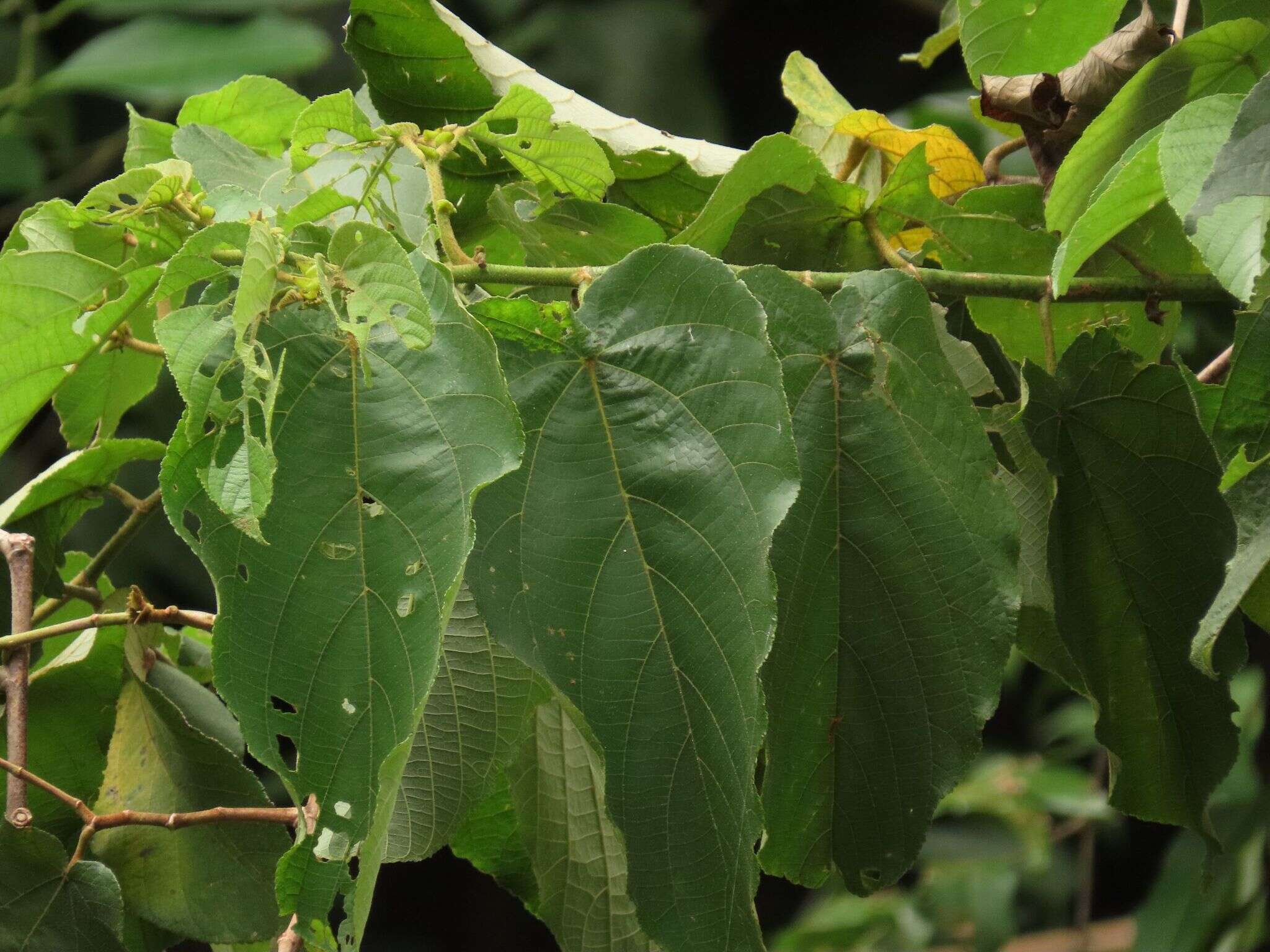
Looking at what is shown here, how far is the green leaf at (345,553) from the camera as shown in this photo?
1.14 feet

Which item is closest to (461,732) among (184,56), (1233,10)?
(1233,10)

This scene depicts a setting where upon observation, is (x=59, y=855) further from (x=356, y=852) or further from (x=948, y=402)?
(x=948, y=402)

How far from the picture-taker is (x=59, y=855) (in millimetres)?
503

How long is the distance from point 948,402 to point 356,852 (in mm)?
247

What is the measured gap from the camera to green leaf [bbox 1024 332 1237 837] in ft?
1.56

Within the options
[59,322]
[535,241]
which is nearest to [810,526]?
[535,241]

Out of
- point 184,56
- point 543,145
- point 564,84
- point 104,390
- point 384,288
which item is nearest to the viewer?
point 384,288

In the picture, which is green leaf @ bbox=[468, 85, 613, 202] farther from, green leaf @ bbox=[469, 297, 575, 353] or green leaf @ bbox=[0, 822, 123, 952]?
green leaf @ bbox=[0, 822, 123, 952]

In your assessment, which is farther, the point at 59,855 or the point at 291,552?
the point at 59,855

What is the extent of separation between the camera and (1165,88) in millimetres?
452

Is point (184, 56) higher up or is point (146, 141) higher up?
point (146, 141)

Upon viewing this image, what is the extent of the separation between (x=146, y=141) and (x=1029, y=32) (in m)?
0.42

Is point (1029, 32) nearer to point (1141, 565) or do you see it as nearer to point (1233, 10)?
point (1233, 10)

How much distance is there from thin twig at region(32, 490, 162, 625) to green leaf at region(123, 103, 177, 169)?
6.4 inches
